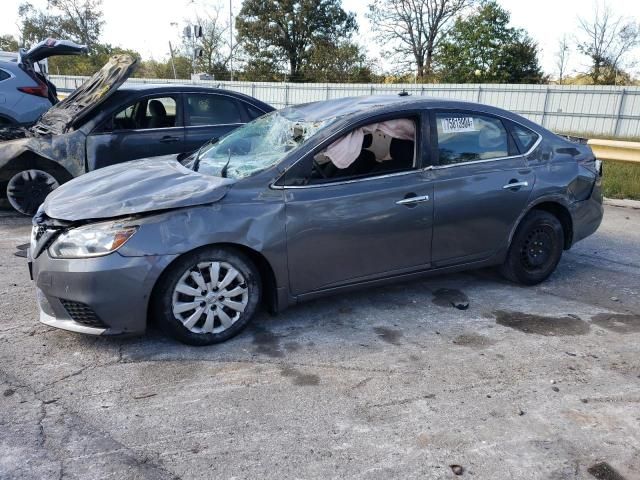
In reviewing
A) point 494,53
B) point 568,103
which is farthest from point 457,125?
point 494,53

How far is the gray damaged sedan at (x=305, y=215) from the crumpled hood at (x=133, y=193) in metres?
0.01

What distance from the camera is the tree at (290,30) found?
42.3 m

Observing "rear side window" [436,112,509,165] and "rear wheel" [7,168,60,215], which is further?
"rear wheel" [7,168,60,215]

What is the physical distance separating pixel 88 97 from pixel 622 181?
8.13 m

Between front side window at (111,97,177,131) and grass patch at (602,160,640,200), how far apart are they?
6690mm

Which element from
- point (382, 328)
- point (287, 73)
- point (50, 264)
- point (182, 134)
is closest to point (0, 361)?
point (50, 264)

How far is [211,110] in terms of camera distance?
Result: 692 cm

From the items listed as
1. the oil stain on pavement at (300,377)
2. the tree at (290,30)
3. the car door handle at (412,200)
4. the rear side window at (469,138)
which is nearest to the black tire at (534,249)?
the rear side window at (469,138)

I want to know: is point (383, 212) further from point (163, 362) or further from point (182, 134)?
point (182, 134)

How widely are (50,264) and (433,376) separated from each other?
2.41 meters

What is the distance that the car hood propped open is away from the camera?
6.31 meters

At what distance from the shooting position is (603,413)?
302 centimetres

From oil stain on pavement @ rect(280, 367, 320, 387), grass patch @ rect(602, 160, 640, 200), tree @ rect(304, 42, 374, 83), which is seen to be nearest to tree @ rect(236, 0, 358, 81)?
tree @ rect(304, 42, 374, 83)

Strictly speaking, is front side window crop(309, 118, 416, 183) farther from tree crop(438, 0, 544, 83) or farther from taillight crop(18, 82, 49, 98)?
tree crop(438, 0, 544, 83)
